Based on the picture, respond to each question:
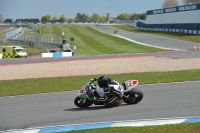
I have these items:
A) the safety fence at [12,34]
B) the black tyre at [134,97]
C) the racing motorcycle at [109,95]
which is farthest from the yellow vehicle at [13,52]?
the black tyre at [134,97]

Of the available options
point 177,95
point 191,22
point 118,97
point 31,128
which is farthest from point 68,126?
point 191,22

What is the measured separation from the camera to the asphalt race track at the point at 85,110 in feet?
36.0

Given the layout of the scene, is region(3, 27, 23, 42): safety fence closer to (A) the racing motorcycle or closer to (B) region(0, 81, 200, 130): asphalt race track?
(B) region(0, 81, 200, 130): asphalt race track

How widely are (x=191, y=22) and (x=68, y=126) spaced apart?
218 feet

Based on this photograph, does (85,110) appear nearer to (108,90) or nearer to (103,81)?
(108,90)

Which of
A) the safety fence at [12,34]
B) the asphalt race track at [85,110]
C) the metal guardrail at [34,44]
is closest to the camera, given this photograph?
the asphalt race track at [85,110]

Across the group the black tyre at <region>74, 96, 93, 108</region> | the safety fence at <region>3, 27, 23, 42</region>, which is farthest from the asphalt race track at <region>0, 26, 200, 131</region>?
the safety fence at <region>3, 27, 23, 42</region>

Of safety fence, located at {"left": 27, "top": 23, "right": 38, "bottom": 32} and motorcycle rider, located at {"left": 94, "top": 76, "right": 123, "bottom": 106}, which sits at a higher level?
safety fence, located at {"left": 27, "top": 23, "right": 38, "bottom": 32}

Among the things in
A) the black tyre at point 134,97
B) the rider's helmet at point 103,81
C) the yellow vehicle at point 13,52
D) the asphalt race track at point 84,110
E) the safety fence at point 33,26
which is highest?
the safety fence at point 33,26

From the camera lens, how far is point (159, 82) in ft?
63.2

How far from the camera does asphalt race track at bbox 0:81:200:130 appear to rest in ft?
36.0

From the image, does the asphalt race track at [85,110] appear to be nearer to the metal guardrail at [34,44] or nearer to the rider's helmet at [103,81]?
the rider's helmet at [103,81]

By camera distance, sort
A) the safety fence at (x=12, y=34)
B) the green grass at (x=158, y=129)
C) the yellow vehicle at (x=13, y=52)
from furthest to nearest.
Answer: the safety fence at (x=12, y=34) → the yellow vehicle at (x=13, y=52) → the green grass at (x=158, y=129)

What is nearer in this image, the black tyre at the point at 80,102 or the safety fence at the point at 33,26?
the black tyre at the point at 80,102
